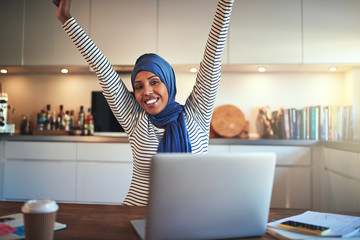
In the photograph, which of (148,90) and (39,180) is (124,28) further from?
(148,90)

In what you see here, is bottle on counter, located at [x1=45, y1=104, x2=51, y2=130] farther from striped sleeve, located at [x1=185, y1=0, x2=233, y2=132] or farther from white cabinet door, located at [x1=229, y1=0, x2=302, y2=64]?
striped sleeve, located at [x1=185, y1=0, x2=233, y2=132]

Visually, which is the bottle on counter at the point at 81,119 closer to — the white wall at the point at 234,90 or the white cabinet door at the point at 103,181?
the white wall at the point at 234,90

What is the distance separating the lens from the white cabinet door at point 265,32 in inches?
120

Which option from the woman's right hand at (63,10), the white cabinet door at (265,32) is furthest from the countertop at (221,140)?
the woman's right hand at (63,10)

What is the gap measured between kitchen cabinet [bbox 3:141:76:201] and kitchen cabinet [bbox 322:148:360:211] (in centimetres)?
215

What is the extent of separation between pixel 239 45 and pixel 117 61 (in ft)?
3.83

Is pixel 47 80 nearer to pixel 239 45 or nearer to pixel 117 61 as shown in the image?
pixel 117 61

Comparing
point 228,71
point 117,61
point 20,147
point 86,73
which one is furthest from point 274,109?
point 20,147

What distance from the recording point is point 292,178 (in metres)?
2.81

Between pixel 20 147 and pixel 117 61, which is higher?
pixel 117 61

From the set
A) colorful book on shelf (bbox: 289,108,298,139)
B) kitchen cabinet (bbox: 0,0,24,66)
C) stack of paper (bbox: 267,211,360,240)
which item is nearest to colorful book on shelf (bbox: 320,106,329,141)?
colorful book on shelf (bbox: 289,108,298,139)

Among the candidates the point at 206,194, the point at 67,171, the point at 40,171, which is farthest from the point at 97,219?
the point at 40,171

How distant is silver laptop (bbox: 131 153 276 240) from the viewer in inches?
24.5

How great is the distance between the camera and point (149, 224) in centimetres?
63
